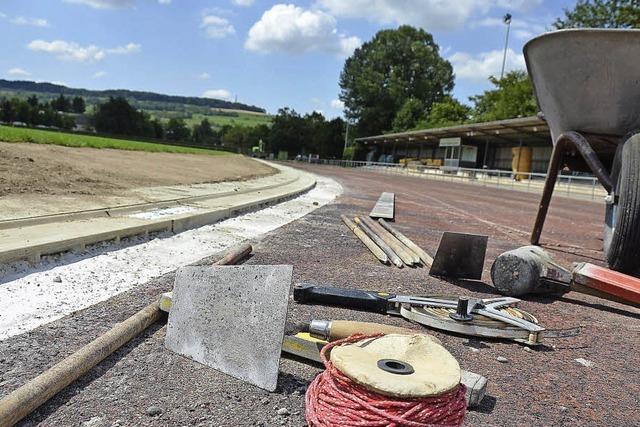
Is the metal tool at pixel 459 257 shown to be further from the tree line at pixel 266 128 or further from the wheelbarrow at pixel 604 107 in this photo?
the tree line at pixel 266 128

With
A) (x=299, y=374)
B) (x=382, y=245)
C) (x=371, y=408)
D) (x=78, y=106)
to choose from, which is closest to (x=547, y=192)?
(x=382, y=245)

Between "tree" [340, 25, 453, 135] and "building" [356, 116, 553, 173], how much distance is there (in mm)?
14685

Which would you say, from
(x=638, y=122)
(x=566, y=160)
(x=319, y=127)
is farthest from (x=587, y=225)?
(x=319, y=127)

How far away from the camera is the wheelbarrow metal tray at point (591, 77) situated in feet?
17.7

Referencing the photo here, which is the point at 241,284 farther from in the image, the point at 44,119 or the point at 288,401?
the point at 44,119

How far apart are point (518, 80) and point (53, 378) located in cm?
6089

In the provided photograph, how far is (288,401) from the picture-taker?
2.25 metres

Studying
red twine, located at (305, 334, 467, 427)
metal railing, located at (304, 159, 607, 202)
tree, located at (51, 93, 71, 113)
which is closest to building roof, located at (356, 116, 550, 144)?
metal railing, located at (304, 159, 607, 202)

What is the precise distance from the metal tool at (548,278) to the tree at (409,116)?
232 ft

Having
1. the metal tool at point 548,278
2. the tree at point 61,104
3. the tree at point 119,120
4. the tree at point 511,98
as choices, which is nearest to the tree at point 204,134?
the tree at point 119,120

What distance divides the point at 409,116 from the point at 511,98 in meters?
22.6

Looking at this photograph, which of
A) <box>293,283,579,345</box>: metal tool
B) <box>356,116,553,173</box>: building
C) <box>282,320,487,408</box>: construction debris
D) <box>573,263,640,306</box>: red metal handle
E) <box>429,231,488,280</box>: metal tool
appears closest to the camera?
<box>282,320,487,408</box>: construction debris

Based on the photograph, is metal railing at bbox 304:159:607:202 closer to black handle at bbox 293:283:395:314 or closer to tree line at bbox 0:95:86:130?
black handle at bbox 293:283:395:314

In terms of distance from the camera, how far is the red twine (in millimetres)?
1657
